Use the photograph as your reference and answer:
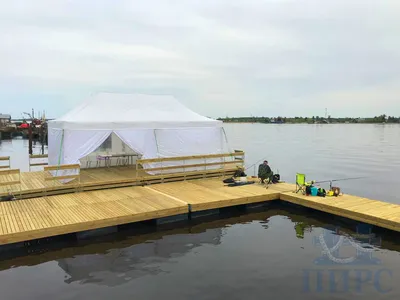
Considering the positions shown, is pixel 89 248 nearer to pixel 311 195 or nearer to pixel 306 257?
pixel 306 257

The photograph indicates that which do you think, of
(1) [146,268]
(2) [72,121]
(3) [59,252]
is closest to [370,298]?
(1) [146,268]

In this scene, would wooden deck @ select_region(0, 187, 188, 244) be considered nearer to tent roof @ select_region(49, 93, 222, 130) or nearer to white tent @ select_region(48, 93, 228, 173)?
white tent @ select_region(48, 93, 228, 173)

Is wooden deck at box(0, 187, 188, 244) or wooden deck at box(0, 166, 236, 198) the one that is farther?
wooden deck at box(0, 166, 236, 198)

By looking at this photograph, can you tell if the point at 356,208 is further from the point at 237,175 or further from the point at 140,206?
the point at 140,206

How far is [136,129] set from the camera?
526 inches

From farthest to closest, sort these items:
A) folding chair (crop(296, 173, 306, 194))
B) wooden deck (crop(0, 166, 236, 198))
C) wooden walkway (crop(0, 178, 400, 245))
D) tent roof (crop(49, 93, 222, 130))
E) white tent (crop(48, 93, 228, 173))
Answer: tent roof (crop(49, 93, 222, 130)), white tent (crop(48, 93, 228, 173)), folding chair (crop(296, 173, 306, 194)), wooden deck (crop(0, 166, 236, 198)), wooden walkway (crop(0, 178, 400, 245))

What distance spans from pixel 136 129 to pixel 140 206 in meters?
4.39

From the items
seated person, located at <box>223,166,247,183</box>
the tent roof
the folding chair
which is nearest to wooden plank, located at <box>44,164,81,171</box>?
the tent roof

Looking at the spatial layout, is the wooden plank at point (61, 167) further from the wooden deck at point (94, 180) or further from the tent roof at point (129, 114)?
the tent roof at point (129, 114)

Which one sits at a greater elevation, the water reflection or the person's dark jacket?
the person's dark jacket

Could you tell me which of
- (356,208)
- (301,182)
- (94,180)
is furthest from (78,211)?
(356,208)

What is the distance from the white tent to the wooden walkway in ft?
5.94

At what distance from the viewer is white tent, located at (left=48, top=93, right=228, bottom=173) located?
40.1 ft

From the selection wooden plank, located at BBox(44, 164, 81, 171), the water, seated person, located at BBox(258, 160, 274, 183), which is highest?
wooden plank, located at BBox(44, 164, 81, 171)
